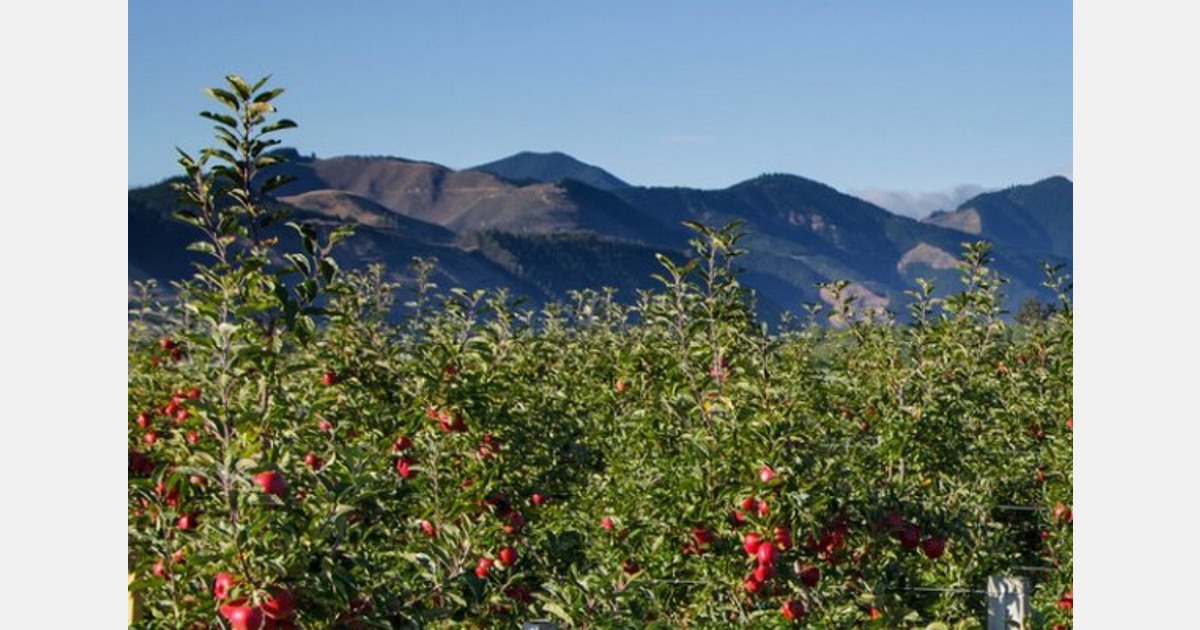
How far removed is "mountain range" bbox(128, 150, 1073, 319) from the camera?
10988 centimetres

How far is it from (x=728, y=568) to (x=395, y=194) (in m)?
160

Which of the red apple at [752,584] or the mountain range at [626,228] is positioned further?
the mountain range at [626,228]

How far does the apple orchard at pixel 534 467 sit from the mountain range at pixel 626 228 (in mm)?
86817

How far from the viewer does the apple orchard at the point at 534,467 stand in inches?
117

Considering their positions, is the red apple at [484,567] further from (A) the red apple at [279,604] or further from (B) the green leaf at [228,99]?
(A) the red apple at [279,604]

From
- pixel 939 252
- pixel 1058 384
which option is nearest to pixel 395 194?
pixel 939 252

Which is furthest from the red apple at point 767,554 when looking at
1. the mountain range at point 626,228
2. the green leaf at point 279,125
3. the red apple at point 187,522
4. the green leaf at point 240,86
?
the mountain range at point 626,228

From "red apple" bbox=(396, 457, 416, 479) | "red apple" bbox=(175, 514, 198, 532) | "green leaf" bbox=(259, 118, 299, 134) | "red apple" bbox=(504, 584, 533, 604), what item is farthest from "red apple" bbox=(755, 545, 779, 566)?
"green leaf" bbox=(259, 118, 299, 134)

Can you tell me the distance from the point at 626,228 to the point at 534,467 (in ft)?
483

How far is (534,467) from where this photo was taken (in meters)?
6.02

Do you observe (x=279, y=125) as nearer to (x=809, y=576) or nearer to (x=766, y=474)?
(x=766, y=474)
